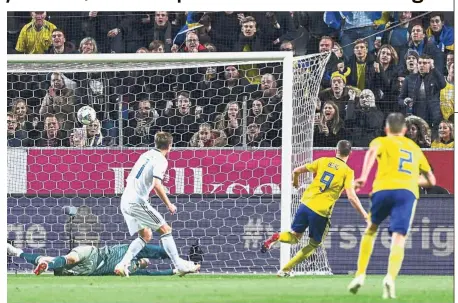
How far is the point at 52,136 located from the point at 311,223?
3.72 meters

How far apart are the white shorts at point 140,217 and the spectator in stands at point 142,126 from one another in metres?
1.54

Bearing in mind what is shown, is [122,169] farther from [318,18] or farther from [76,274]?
[318,18]

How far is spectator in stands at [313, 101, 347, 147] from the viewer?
14.0m

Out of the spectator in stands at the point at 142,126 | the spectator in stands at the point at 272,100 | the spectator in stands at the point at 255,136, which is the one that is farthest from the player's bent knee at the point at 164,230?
the spectator in stands at the point at 272,100

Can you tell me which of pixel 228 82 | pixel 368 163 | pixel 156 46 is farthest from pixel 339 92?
pixel 368 163

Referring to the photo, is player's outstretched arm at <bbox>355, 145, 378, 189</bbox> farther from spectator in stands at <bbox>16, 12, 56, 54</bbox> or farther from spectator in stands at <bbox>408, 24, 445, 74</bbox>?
spectator in stands at <bbox>16, 12, 56, 54</bbox>

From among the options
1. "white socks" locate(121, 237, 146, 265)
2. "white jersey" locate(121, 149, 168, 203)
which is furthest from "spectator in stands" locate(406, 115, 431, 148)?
"white socks" locate(121, 237, 146, 265)

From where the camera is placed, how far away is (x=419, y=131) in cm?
1401

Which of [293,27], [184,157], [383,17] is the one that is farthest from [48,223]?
[383,17]

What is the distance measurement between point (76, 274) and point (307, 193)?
2.73m

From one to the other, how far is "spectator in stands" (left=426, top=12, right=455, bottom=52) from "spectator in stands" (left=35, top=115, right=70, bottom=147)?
4.80 meters

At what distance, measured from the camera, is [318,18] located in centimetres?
1542

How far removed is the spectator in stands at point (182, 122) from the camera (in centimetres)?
1421

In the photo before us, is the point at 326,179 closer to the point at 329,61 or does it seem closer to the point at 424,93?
the point at 424,93
